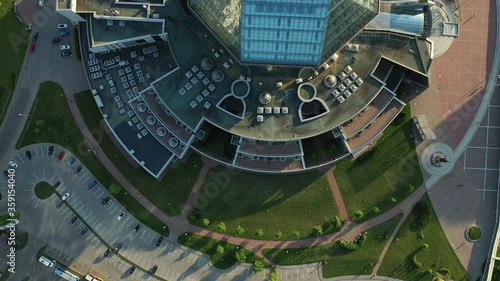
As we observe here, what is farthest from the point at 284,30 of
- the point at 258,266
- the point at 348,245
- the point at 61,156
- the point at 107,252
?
the point at 107,252

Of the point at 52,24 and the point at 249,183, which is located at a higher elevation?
the point at 52,24

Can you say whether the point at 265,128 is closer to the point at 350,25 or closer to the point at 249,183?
the point at 249,183

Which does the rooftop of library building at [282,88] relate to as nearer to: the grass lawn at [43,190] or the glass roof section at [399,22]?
the glass roof section at [399,22]

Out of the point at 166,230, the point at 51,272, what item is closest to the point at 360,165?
the point at 166,230

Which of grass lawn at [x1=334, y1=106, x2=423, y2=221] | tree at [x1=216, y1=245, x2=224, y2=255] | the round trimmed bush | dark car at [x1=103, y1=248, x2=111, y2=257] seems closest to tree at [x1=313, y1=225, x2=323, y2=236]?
grass lawn at [x1=334, y1=106, x2=423, y2=221]

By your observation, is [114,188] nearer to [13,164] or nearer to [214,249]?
[13,164]

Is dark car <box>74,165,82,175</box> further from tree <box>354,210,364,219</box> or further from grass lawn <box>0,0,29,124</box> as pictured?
tree <box>354,210,364,219</box>
